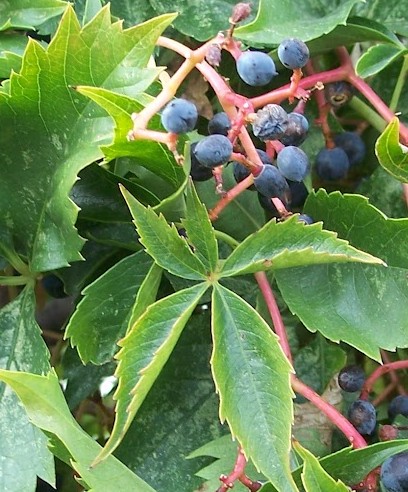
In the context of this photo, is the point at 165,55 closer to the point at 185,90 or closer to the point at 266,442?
the point at 185,90

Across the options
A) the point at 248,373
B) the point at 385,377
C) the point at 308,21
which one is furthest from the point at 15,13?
the point at 385,377

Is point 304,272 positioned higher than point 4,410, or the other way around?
point 304,272

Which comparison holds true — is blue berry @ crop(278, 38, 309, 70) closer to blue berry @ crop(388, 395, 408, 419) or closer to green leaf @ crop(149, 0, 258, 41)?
green leaf @ crop(149, 0, 258, 41)

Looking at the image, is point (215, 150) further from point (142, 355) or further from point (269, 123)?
point (142, 355)

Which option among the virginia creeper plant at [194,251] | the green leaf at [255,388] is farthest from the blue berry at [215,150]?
the green leaf at [255,388]

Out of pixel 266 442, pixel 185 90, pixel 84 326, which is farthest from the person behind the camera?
pixel 185 90

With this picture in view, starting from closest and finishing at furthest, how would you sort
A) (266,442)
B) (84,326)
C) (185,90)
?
(266,442), (84,326), (185,90)

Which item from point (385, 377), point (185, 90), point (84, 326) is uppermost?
point (185, 90)
